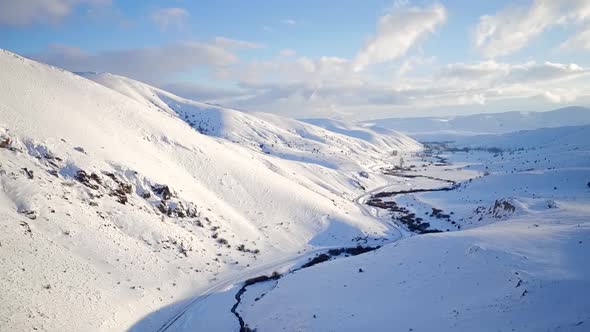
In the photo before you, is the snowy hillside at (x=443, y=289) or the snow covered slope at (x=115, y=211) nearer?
the snowy hillside at (x=443, y=289)

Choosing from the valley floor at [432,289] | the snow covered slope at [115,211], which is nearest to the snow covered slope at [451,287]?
the valley floor at [432,289]

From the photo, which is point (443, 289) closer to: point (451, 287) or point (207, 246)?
point (451, 287)

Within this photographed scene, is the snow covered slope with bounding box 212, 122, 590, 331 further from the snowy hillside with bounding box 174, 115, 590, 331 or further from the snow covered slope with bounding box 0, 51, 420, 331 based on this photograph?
the snow covered slope with bounding box 0, 51, 420, 331

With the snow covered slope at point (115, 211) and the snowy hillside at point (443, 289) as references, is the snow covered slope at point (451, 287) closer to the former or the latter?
the snowy hillside at point (443, 289)

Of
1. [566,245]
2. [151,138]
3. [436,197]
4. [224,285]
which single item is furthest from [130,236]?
[436,197]

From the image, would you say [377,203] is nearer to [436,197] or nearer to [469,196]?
[436,197]

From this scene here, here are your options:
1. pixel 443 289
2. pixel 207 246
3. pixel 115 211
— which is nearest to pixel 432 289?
pixel 443 289

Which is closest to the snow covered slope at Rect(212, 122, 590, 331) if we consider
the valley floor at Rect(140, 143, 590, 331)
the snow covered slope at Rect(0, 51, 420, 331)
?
the valley floor at Rect(140, 143, 590, 331)
